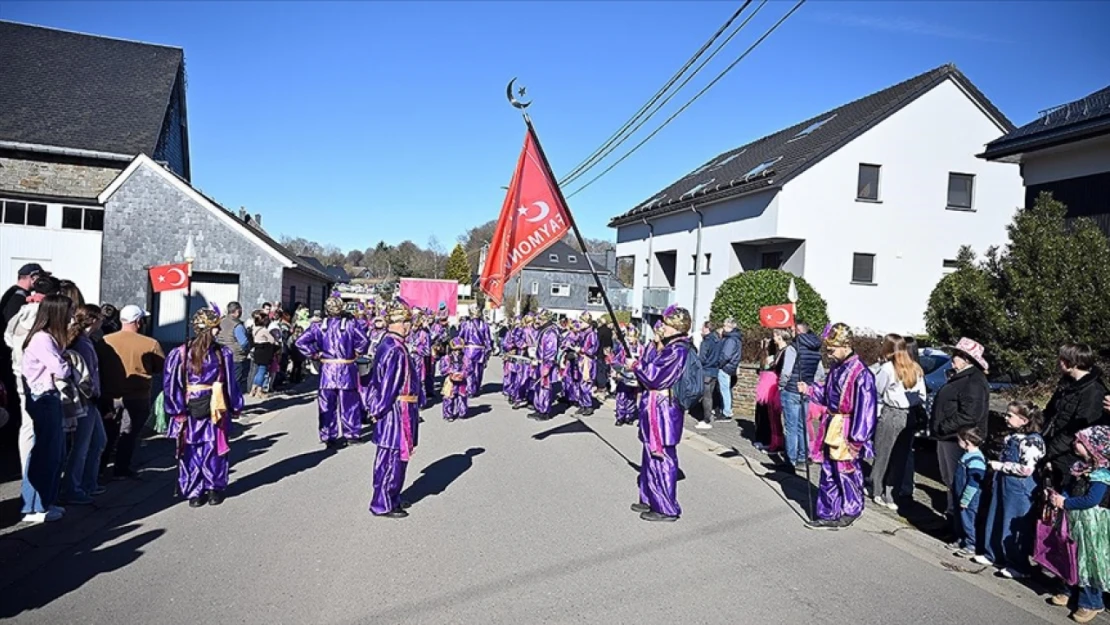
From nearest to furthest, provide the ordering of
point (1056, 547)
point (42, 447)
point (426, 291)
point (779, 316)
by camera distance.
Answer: point (1056, 547), point (42, 447), point (779, 316), point (426, 291)

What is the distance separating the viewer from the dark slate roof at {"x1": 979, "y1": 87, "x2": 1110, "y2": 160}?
12.3m

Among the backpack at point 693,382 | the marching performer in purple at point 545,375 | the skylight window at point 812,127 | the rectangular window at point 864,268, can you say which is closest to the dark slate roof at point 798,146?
the skylight window at point 812,127

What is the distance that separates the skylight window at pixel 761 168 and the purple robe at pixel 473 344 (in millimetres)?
13973

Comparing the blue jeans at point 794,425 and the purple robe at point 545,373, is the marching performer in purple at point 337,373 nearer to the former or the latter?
the purple robe at point 545,373

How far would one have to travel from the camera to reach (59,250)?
22.8 m

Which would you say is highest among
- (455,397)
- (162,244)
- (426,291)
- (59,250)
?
(162,244)

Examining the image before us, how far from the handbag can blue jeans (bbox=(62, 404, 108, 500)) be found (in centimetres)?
790

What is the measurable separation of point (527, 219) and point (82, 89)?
25.5 m

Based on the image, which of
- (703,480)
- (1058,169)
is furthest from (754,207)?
(703,480)

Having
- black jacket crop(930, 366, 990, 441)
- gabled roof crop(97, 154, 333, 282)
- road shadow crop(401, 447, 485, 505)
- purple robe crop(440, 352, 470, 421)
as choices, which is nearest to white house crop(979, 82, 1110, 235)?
black jacket crop(930, 366, 990, 441)

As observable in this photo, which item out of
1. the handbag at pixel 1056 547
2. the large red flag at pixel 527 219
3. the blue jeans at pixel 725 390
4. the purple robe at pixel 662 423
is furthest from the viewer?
the blue jeans at pixel 725 390

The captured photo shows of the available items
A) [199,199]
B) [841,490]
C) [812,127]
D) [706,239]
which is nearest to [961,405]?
[841,490]

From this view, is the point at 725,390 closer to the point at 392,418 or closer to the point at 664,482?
the point at 664,482

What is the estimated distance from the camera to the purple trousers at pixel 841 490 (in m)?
7.28
